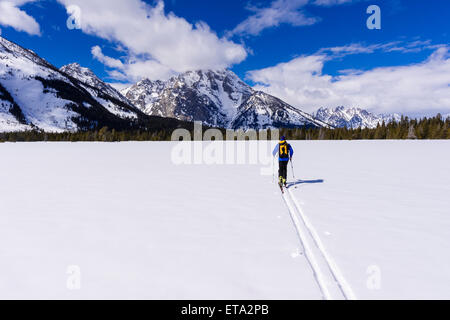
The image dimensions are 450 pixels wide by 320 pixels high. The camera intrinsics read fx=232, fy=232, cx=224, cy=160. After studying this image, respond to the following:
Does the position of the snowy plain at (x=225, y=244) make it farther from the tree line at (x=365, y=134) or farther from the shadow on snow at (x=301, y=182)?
the tree line at (x=365, y=134)

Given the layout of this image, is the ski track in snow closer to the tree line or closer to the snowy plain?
the snowy plain

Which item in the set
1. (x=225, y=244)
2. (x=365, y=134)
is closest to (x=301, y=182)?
(x=225, y=244)

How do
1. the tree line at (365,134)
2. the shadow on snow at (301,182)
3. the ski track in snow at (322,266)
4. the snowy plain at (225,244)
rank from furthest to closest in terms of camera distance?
the tree line at (365,134), the shadow on snow at (301,182), the snowy plain at (225,244), the ski track in snow at (322,266)

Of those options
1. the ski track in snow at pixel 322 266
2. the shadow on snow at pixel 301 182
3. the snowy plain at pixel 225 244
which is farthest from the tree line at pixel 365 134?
the ski track in snow at pixel 322 266

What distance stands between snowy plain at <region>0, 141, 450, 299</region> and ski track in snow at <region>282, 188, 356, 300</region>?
3 centimetres

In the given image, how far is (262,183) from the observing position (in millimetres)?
15008

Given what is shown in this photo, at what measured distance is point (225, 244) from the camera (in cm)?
643

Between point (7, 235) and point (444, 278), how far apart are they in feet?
37.7

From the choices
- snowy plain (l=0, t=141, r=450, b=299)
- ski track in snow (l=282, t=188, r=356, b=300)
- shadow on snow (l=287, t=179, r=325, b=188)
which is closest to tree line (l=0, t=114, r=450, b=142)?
shadow on snow (l=287, t=179, r=325, b=188)

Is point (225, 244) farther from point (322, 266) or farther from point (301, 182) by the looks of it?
point (301, 182)

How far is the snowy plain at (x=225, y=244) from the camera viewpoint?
4.70 meters

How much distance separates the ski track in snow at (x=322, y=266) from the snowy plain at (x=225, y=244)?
26 millimetres

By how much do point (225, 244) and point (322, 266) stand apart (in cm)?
249
